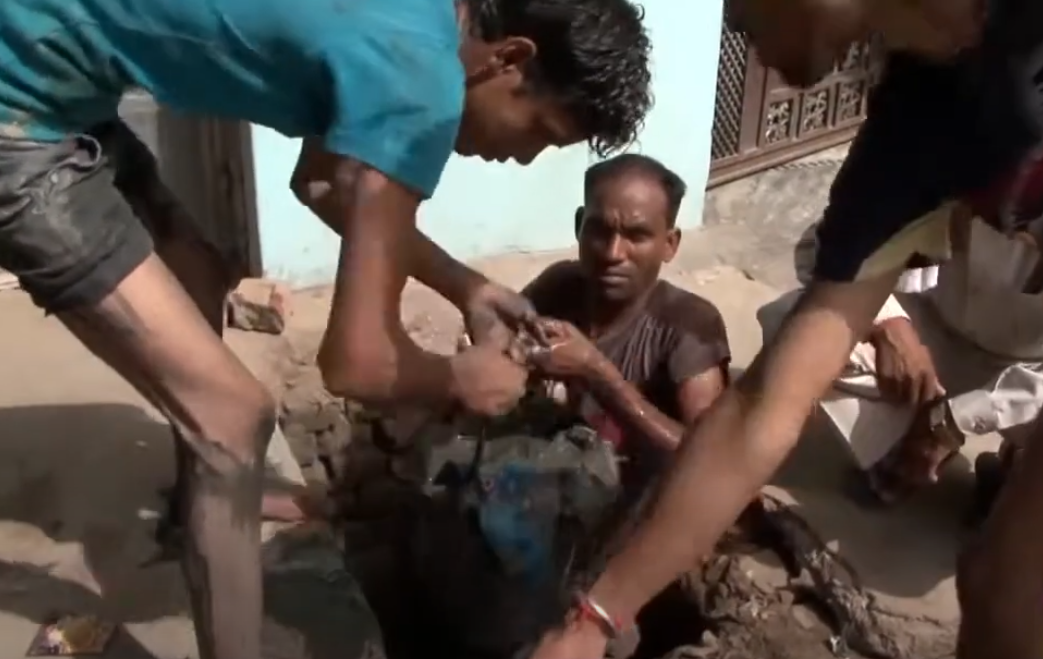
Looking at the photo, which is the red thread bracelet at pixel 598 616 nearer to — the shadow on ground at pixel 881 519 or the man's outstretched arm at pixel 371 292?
the man's outstretched arm at pixel 371 292

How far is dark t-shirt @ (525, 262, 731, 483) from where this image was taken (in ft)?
7.99

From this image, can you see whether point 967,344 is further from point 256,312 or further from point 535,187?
point 256,312

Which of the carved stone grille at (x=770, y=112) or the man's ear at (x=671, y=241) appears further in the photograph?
the carved stone grille at (x=770, y=112)

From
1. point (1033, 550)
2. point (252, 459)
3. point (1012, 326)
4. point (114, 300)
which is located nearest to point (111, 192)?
point (114, 300)

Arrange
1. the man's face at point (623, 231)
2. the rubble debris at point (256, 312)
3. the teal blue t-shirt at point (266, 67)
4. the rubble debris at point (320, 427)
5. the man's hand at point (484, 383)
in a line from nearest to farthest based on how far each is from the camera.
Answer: the teal blue t-shirt at point (266, 67) → the man's hand at point (484, 383) → the man's face at point (623, 231) → the rubble debris at point (320, 427) → the rubble debris at point (256, 312)

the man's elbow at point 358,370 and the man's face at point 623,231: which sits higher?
the man's elbow at point 358,370

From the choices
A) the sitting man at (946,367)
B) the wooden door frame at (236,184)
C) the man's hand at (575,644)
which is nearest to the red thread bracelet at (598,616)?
the man's hand at (575,644)

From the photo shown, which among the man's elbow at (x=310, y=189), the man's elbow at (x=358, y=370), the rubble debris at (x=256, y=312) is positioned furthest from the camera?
the rubble debris at (x=256, y=312)

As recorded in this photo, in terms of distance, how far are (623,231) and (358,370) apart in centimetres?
82

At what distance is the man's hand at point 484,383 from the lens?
1.95m

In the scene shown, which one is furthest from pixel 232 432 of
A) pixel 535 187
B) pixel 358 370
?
pixel 535 187

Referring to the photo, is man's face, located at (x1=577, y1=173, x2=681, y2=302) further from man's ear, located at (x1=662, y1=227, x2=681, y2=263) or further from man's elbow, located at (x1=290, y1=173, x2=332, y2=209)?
man's elbow, located at (x1=290, y1=173, x2=332, y2=209)

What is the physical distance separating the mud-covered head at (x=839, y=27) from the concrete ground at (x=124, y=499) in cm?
124

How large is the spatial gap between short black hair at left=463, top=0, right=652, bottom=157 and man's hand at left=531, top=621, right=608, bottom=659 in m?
0.69
